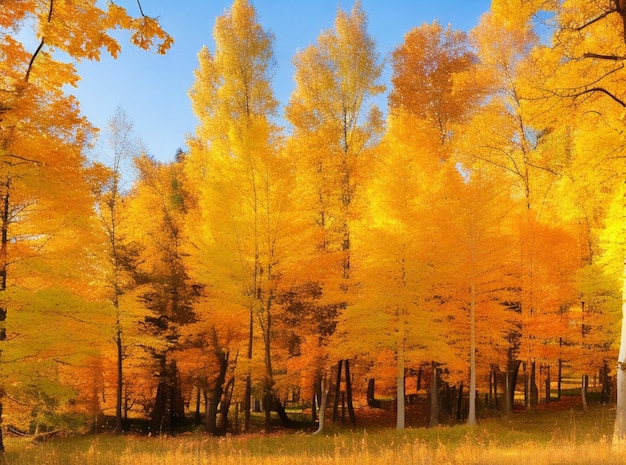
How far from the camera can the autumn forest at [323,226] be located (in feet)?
30.1

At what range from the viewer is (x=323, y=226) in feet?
56.3

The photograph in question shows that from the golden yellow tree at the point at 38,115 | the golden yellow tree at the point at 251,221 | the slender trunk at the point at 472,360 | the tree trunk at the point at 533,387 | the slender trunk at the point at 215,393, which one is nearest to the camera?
the golden yellow tree at the point at 38,115

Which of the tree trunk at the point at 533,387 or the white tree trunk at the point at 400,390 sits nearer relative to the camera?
the white tree trunk at the point at 400,390

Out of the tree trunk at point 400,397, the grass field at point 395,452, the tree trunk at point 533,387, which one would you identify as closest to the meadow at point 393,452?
the grass field at point 395,452

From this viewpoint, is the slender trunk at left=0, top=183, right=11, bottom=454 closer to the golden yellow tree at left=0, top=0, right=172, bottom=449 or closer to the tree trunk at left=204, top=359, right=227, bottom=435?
the golden yellow tree at left=0, top=0, right=172, bottom=449

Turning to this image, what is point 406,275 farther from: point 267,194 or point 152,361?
point 152,361

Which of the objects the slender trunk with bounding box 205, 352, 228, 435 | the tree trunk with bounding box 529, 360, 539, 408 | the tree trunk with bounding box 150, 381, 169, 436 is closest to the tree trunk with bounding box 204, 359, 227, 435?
the slender trunk with bounding box 205, 352, 228, 435

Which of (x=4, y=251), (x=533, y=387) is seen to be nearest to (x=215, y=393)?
(x=4, y=251)

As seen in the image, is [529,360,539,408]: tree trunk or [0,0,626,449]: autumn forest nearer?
[0,0,626,449]: autumn forest

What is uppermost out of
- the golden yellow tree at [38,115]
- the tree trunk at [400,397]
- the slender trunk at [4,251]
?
the golden yellow tree at [38,115]

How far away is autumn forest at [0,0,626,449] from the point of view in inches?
361

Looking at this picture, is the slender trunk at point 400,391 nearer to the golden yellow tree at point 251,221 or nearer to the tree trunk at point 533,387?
the golden yellow tree at point 251,221

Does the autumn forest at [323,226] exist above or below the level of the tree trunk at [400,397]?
above

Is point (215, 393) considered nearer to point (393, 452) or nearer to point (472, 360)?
point (472, 360)
